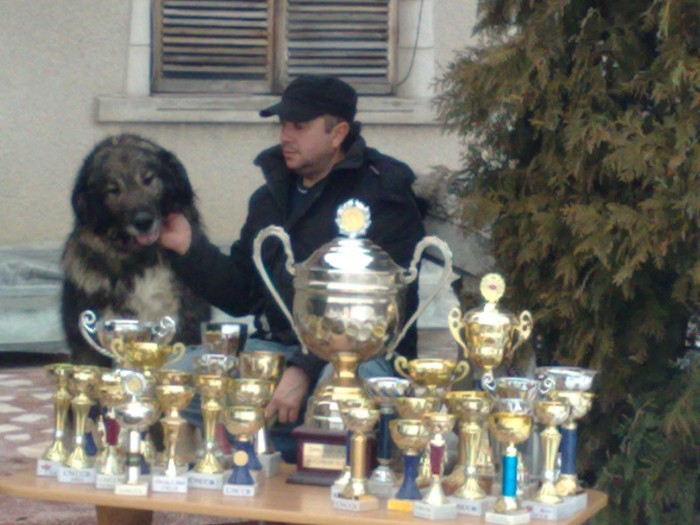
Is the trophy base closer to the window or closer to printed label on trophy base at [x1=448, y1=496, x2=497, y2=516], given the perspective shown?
printed label on trophy base at [x1=448, y1=496, x2=497, y2=516]

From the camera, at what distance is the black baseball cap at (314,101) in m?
3.89

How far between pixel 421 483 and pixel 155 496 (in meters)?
0.54

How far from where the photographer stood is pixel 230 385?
3020 mm

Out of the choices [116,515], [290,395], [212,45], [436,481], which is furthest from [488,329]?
[212,45]

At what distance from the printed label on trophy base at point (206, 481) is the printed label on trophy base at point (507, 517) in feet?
1.87

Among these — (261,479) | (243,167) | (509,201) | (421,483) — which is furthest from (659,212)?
(243,167)

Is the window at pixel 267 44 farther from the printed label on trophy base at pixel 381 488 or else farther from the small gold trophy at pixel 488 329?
the printed label on trophy base at pixel 381 488

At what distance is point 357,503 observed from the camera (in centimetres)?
277

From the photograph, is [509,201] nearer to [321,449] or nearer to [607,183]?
[607,183]

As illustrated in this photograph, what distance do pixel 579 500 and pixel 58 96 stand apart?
17.1 ft

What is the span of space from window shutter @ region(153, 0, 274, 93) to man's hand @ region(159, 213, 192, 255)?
343cm

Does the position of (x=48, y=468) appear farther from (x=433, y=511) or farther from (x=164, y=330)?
(x=433, y=511)

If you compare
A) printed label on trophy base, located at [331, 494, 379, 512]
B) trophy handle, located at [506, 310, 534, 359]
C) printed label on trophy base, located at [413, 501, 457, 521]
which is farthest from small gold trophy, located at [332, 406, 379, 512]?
trophy handle, located at [506, 310, 534, 359]

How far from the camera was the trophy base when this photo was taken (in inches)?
119
